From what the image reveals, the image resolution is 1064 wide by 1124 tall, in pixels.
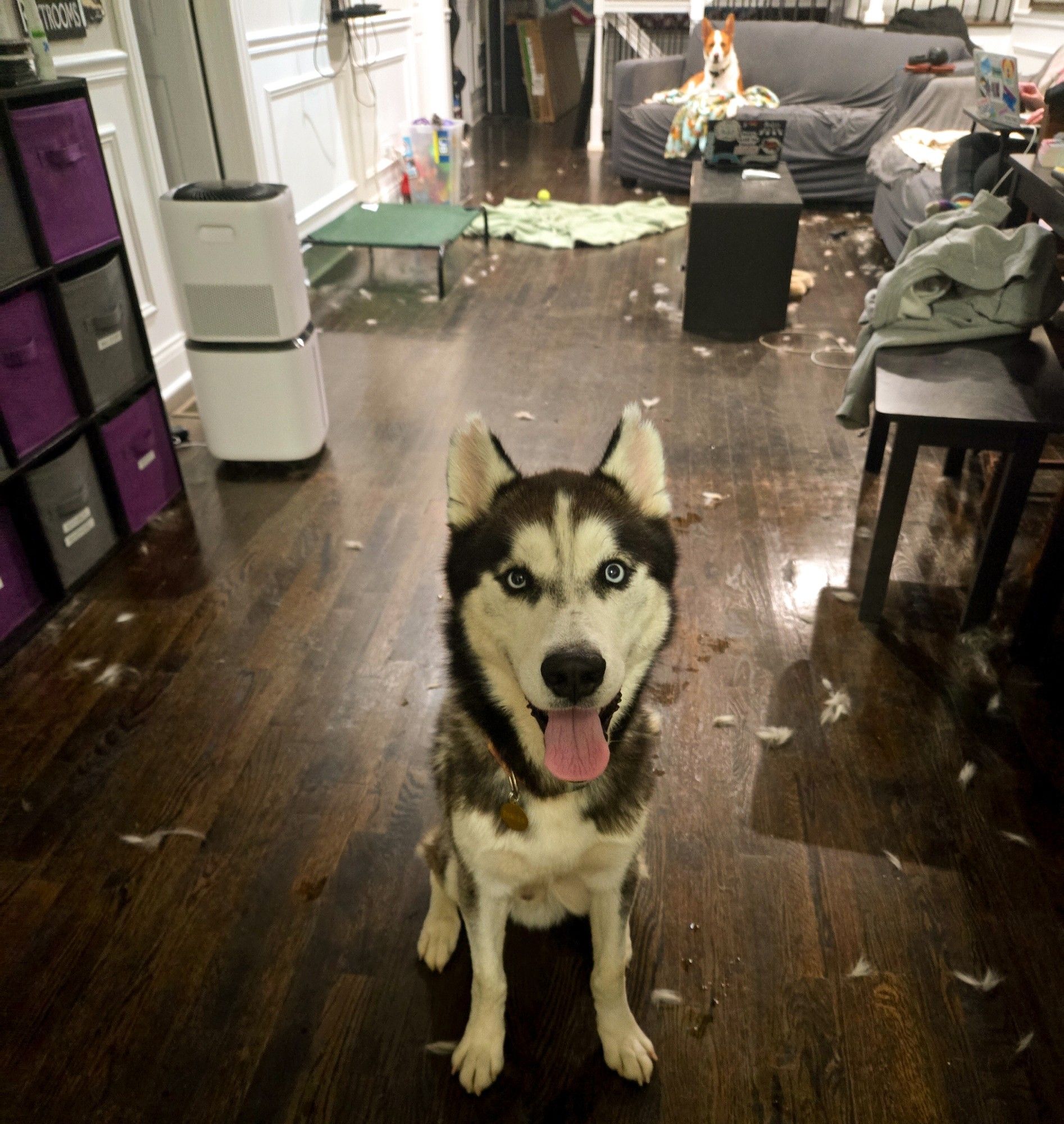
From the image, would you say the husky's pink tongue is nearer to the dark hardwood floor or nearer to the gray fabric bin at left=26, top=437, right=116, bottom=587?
the dark hardwood floor

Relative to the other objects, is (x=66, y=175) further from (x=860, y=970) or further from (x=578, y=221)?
(x=578, y=221)

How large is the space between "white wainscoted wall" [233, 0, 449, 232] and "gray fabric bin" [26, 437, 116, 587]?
9.15ft

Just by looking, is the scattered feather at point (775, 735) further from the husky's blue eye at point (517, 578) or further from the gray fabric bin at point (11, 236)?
the gray fabric bin at point (11, 236)

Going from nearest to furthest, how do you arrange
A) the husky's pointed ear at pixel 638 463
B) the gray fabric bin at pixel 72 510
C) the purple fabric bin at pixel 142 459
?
the husky's pointed ear at pixel 638 463, the gray fabric bin at pixel 72 510, the purple fabric bin at pixel 142 459

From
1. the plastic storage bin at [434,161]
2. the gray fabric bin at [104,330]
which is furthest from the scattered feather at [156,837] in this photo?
the plastic storage bin at [434,161]

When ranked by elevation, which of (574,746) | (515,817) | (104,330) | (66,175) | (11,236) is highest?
(66,175)

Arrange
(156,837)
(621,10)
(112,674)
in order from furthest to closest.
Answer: (621,10) → (112,674) → (156,837)

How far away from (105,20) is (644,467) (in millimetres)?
3454

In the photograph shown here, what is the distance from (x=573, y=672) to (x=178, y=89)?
471 cm

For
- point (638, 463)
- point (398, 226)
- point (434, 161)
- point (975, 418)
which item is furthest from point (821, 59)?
point (638, 463)

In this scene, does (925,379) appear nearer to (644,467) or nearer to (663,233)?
(644,467)

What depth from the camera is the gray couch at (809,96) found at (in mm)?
7031

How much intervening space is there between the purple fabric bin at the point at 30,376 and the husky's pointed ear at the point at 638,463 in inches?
76.4

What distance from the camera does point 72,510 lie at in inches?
109
